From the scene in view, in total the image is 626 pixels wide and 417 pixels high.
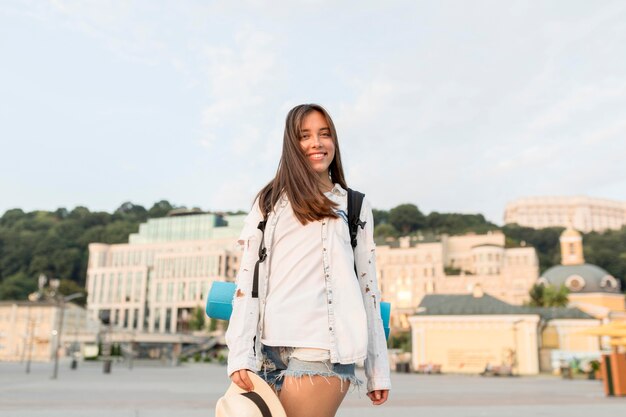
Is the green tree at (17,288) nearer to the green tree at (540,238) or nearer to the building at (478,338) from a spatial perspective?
the building at (478,338)

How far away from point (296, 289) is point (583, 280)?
63625 millimetres

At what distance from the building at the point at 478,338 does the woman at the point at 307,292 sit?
3224 cm

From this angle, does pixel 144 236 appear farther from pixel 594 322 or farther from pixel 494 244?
pixel 594 322

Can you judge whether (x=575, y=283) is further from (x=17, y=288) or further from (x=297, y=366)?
(x=17, y=288)

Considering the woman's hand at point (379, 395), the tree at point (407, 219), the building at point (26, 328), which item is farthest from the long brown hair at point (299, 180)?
the tree at point (407, 219)

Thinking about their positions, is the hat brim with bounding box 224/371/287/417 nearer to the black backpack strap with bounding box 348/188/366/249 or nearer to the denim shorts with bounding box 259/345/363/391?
the denim shorts with bounding box 259/345/363/391

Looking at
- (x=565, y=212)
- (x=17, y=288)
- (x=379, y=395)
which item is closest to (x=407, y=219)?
(x=565, y=212)

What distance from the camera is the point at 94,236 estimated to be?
123m

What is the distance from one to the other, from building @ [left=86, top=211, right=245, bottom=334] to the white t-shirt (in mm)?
94327

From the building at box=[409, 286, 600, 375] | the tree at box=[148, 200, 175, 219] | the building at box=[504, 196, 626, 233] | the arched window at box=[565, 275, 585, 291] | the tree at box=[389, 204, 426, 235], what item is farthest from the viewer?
the building at box=[504, 196, 626, 233]

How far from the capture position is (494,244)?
331 ft

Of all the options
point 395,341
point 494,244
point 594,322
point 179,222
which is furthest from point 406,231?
point 594,322

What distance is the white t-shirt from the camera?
2.25 meters

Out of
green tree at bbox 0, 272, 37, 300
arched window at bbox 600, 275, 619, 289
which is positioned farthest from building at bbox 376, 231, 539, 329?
A: green tree at bbox 0, 272, 37, 300
